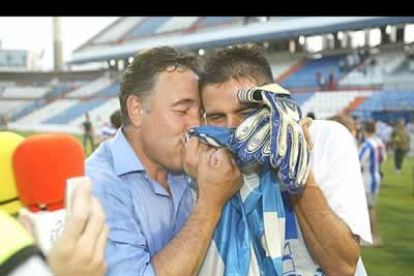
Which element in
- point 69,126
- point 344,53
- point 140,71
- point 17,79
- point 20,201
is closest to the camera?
point 20,201

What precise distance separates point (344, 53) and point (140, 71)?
21886 millimetres

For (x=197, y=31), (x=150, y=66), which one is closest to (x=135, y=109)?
(x=150, y=66)

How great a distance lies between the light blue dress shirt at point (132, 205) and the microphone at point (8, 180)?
20.5 inches

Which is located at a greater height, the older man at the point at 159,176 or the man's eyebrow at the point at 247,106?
the man's eyebrow at the point at 247,106

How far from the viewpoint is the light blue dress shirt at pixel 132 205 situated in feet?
4.17

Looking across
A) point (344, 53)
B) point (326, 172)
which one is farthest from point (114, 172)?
point (344, 53)

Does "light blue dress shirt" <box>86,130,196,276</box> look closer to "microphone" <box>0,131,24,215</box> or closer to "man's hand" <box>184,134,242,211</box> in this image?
"man's hand" <box>184,134,242,211</box>

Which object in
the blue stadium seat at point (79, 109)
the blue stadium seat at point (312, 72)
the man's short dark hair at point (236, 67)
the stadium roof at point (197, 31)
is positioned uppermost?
the stadium roof at point (197, 31)

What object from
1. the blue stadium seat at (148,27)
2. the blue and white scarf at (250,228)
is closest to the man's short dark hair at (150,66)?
the blue and white scarf at (250,228)

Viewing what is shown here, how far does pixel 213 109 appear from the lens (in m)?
1.54

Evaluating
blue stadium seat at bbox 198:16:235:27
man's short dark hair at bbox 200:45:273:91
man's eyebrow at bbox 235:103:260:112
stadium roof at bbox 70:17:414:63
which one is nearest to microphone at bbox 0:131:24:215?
man's eyebrow at bbox 235:103:260:112

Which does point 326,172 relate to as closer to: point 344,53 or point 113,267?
point 113,267

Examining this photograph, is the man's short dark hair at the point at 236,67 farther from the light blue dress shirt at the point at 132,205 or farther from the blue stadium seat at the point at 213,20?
the blue stadium seat at the point at 213,20

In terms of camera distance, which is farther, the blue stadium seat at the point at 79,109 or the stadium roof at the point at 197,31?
the blue stadium seat at the point at 79,109
